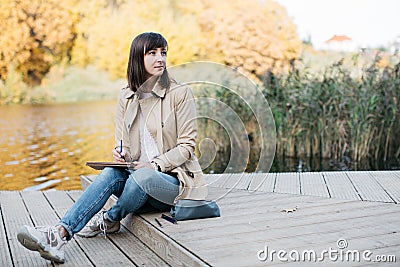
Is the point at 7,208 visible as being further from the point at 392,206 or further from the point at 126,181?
the point at 392,206

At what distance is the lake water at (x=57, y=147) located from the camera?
5.05m

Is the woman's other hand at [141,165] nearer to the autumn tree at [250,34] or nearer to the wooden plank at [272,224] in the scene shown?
the wooden plank at [272,224]

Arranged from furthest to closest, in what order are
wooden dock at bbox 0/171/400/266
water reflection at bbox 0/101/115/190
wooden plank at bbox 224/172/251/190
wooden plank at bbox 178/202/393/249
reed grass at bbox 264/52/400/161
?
1. water reflection at bbox 0/101/115/190
2. reed grass at bbox 264/52/400/161
3. wooden plank at bbox 224/172/251/190
4. wooden plank at bbox 178/202/393/249
5. wooden dock at bbox 0/171/400/266

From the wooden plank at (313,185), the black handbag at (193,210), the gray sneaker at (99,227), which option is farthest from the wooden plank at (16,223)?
the wooden plank at (313,185)

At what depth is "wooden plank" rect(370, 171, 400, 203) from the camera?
8.70 ft

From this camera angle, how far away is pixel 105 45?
1239 centimetres

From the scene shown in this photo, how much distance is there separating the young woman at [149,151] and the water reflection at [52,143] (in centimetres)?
263

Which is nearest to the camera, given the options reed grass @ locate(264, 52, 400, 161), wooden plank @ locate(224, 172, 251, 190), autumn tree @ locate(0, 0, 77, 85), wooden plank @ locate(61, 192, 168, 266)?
wooden plank @ locate(61, 192, 168, 266)

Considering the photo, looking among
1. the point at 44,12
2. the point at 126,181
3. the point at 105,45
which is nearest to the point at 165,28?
the point at 105,45

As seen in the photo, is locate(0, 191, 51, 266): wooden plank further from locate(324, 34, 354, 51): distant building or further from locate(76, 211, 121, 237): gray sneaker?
locate(324, 34, 354, 51): distant building

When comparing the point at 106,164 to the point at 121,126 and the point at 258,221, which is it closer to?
the point at 121,126

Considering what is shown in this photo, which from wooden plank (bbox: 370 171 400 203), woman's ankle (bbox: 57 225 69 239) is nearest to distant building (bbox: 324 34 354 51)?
wooden plank (bbox: 370 171 400 203)

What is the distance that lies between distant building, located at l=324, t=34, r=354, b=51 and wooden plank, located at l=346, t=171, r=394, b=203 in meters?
5.45

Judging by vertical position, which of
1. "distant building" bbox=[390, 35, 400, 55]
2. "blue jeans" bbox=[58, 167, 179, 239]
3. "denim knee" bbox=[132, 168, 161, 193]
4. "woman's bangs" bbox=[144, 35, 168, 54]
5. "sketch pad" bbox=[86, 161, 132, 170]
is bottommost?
"blue jeans" bbox=[58, 167, 179, 239]
